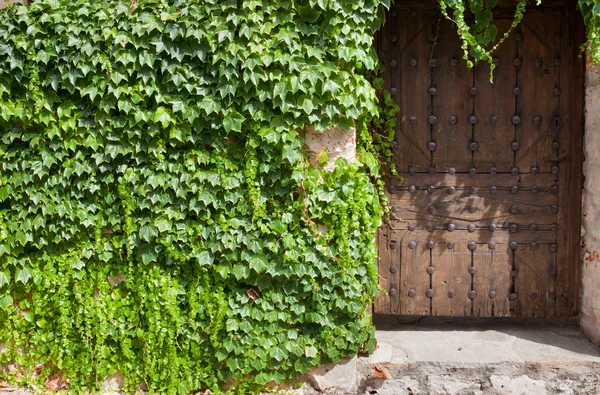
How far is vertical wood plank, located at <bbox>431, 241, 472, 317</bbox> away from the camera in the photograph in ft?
11.5

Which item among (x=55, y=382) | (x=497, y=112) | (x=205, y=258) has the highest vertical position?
(x=497, y=112)

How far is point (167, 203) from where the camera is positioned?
3.02m

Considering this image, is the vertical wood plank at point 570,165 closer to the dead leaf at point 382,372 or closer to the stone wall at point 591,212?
the stone wall at point 591,212

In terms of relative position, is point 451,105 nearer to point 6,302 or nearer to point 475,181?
point 475,181

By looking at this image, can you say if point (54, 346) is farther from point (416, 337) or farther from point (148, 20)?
point (416, 337)

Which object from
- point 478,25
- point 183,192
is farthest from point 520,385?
point 183,192

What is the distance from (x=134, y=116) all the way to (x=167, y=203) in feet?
1.66

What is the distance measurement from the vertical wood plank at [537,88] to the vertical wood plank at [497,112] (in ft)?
0.20

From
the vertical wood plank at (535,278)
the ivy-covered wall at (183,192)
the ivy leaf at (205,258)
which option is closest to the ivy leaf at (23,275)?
the ivy-covered wall at (183,192)

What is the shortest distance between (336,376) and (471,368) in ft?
2.52

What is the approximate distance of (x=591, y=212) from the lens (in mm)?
3195

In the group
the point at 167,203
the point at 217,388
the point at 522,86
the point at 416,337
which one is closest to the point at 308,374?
the point at 217,388

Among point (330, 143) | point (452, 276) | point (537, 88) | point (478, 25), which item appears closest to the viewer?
point (330, 143)

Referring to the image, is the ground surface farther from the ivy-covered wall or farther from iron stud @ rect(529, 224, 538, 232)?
iron stud @ rect(529, 224, 538, 232)
